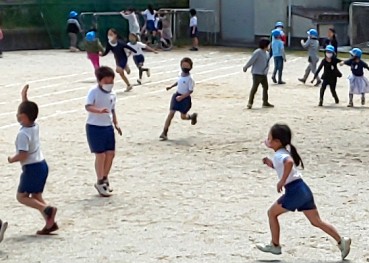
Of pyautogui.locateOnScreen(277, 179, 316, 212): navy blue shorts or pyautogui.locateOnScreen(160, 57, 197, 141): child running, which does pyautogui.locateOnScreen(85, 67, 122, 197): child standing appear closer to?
pyautogui.locateOnScreen(277, 179, 316, 212): navy blue shorts

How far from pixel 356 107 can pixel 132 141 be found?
698cm

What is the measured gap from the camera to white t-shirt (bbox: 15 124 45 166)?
10109 mm

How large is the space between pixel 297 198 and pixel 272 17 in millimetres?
31568

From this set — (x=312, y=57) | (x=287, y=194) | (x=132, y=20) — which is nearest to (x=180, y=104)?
(x=287, y=194)

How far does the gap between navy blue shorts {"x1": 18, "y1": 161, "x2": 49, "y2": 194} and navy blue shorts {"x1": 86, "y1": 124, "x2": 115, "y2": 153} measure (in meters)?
2.15

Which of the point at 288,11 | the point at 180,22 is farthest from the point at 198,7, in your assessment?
the point at 288,11

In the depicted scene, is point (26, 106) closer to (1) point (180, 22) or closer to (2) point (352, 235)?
(2) point (352, 235)

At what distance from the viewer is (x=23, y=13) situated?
40.2 m

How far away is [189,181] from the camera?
43.5ft

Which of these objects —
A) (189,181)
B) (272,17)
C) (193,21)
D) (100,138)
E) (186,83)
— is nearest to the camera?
(100,138)

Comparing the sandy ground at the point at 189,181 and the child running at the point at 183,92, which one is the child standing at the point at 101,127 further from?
the child running at the point at 183,92

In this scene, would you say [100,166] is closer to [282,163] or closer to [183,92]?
[282,163]

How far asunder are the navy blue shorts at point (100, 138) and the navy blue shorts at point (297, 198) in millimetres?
3676

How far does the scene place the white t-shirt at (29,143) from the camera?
33.2 ft
